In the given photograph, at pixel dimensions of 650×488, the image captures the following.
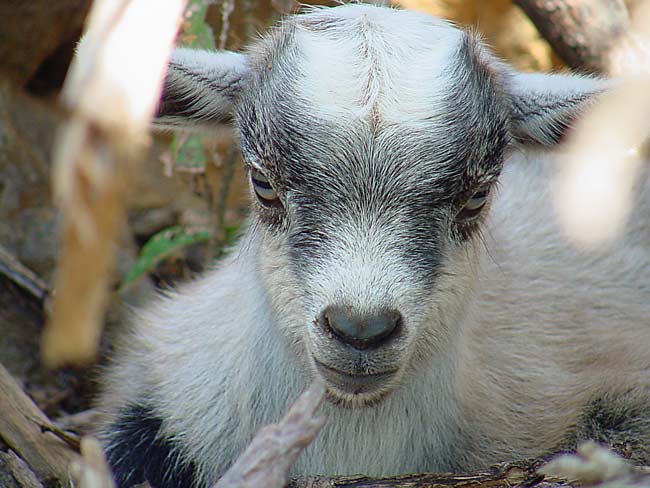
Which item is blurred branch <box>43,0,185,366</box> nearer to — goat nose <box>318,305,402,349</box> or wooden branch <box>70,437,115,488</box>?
wooden branch <box>70,437,115,488</box>

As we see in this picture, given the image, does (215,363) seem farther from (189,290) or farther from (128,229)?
(128,229)

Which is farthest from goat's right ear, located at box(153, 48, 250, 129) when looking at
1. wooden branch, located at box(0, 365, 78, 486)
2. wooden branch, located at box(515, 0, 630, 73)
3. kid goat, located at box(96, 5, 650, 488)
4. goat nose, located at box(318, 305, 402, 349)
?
wooden branch, located at box(515, 0, 630, 73)

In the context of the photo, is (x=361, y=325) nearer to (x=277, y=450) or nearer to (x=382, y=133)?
(x=277, y=450)

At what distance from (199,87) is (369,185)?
3.41 feet

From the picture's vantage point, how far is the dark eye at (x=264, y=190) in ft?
12.7

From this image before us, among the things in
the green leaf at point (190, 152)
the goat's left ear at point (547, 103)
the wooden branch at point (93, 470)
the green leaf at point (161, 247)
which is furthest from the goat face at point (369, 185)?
the green leaf at point (161, 247)

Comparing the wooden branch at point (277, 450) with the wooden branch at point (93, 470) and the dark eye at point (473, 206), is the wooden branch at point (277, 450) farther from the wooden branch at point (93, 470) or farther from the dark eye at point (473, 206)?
the dark eye at point (473, 206)

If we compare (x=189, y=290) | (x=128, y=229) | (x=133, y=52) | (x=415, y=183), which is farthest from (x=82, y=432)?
(x=133, y=52)

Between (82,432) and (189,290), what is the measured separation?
1.03 metres

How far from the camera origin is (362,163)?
3.62m

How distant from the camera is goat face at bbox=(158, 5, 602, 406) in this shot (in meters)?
3.50

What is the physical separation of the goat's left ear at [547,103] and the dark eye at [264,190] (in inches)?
45.7

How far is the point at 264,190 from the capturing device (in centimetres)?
391

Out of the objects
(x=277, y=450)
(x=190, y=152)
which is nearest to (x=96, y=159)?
(x=277, y=450)
